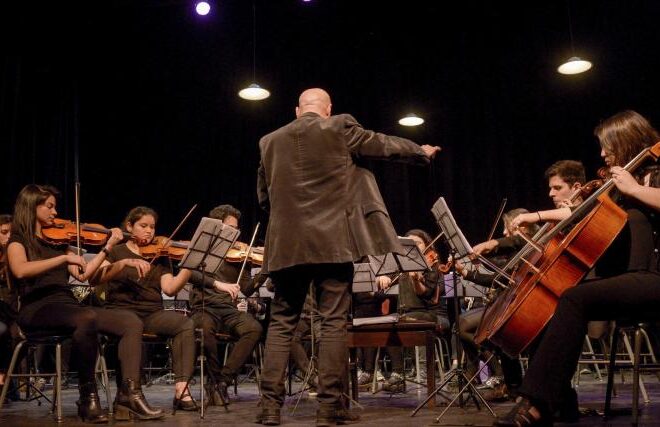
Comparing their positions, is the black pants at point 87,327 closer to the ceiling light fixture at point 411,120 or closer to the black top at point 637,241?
the black top at point 637,241

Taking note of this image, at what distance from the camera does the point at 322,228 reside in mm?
3076

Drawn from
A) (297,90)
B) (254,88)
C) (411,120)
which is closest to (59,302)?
(254,88)

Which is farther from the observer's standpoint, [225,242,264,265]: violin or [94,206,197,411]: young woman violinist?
[225,242,264,265]: violin

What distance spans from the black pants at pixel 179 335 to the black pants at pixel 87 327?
29 centimetres

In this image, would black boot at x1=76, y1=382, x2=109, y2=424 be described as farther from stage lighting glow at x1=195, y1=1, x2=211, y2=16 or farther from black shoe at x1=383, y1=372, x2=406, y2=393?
stage lighting glow at x1=195, y1=1, x2=211, y2=16

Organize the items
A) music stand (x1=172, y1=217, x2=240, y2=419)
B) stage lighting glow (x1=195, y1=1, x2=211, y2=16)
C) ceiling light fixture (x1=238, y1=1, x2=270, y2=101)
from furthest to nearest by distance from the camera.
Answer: ceiling light fixture (x1=238, y1=1, x2=270, y2=101), stage lighting glow (x1=195, y1=1, x2=211, y2=16), music stand (x1=172, y1=217, x2=240, y2=419)

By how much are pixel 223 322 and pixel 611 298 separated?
319 centimetres

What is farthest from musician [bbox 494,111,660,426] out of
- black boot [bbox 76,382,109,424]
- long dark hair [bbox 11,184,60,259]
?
long dark hair [bbox 11,184,60,259]

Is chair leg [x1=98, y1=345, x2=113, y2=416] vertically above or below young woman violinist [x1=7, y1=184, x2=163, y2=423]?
below

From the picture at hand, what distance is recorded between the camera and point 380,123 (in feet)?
29.5

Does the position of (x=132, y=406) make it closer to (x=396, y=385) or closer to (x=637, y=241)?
(x=396, y=385)

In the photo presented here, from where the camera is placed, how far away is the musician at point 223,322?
4469mm

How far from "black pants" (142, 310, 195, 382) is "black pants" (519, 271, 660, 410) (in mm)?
2381

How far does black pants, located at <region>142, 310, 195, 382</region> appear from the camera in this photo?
4.04 m
